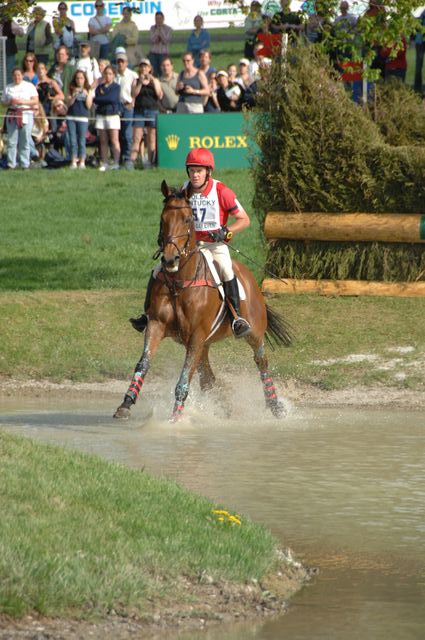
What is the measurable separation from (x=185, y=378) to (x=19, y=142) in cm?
1785

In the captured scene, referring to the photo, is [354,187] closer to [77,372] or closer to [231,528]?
[77,372]

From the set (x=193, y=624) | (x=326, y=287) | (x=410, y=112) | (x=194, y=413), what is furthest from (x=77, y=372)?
(x=193, y=624)

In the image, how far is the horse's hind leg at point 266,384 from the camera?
562 inches

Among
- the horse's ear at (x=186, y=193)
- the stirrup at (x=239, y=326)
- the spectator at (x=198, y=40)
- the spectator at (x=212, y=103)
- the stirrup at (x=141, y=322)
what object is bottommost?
the stirrup at (x=239, y=326)

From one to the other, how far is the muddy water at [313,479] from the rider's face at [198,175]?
2287mm

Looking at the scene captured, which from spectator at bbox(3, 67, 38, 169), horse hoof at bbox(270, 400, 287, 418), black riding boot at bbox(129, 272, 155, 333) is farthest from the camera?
spectator at bbox(3, 67, 38, 169)

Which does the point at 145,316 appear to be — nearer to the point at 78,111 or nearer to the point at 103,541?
the point at 103,541

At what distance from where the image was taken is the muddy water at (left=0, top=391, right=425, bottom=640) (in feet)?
24.1

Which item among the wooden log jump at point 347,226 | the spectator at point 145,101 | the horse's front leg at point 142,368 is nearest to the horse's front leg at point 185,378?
the horse's front leg at point 142,368

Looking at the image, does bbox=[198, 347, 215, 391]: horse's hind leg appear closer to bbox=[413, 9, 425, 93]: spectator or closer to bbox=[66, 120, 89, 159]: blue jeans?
bbox=[66, 120, 89, 159]: blue jeans

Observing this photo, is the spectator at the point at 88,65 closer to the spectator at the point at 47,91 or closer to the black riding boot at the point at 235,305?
the spectator at the point at 47,91

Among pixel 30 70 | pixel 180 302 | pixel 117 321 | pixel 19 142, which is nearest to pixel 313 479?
pixel 180 302

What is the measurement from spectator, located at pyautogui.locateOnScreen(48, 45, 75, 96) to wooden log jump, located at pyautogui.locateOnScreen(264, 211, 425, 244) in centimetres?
1325

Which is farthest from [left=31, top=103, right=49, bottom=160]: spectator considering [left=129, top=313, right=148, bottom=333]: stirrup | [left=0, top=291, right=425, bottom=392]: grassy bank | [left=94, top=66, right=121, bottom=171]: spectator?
[left=129, top=313, right=148, bottom=333]: stirrup
